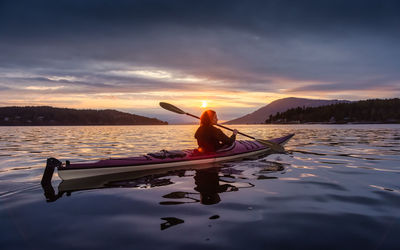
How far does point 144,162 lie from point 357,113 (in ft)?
525

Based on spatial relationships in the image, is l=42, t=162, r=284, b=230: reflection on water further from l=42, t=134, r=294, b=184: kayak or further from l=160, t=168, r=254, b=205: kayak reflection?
l=42, t=134, r=294, b=184: kayak

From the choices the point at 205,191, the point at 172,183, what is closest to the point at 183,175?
the point at 172,183

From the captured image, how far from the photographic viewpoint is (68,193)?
245 inches

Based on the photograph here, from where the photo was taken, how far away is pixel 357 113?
140375 mm

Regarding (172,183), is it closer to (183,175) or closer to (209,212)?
(183,175)

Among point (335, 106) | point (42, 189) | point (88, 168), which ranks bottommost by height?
point (42, 189)

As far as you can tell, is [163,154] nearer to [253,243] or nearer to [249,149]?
[249,149]

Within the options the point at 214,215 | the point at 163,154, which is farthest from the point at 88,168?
the point at 214,215

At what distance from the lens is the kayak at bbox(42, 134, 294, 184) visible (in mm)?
6727

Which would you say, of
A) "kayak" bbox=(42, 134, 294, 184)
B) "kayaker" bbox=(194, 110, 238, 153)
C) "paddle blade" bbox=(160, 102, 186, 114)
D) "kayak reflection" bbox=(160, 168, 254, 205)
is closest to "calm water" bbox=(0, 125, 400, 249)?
"kayak reflection" bbox=(160, 168, 254, 205)

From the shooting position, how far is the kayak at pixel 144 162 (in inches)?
265

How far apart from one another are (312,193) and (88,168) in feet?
19.4

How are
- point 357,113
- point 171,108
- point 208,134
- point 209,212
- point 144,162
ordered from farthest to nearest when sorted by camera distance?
1. point 357,113
2. point 171,108
3. point 208,134
4. point 144,162
5. point 209,212

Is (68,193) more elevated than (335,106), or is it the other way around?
(335,106)
